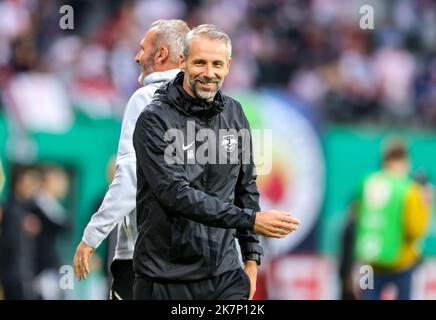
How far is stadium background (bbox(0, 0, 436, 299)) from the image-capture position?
36.4 feet

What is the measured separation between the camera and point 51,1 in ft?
42.0

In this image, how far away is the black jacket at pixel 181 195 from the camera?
4895 millimetres

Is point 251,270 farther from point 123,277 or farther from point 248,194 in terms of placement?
point 123,277

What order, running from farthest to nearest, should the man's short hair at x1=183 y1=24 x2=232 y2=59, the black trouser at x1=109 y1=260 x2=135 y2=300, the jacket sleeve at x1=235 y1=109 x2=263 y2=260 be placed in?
the black trouser at x1=109 y1=260 x2=135 y2=300 → the jacket sleeve at x1=235 y1=109 x2=263 y2=260 → the man's short hair at x1=183 y1=24 x2=232 y2=59

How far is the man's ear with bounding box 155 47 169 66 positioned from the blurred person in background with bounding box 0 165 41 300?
191 inches

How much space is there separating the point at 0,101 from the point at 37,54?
129 cm

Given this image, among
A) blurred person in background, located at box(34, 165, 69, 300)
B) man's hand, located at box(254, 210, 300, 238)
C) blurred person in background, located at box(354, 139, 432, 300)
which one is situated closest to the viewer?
man's hand, located at box(254, 210, 300, 238)

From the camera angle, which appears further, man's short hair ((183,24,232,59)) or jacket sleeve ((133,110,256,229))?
man's short hair ((183,24,232,59))

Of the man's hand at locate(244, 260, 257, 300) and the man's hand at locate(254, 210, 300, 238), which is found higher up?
the man's hand at locate(254, 210, 300, 238)

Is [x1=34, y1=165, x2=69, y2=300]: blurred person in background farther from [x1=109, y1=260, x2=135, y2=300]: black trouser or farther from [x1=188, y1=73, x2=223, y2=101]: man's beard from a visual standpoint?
[x1=188, y1=73, x2=223, y2=101]: man's beard

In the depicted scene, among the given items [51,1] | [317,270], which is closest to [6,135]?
[51,1]

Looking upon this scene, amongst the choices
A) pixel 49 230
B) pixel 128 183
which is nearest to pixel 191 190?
pixel 128 183

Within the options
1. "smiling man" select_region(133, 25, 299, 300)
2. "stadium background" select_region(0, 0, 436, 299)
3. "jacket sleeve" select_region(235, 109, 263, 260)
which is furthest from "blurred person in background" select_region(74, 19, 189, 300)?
"stadium background" select_region(0, 0, 436, 299)
